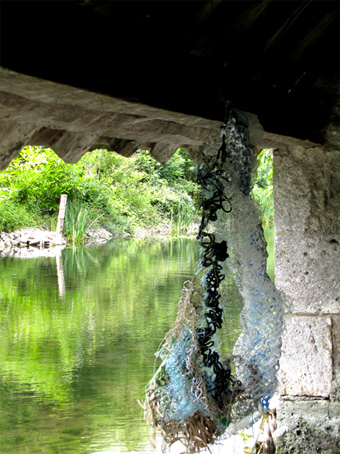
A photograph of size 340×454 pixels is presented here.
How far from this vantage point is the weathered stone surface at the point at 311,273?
116 inches

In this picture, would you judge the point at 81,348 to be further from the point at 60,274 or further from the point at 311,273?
the point at 60,274

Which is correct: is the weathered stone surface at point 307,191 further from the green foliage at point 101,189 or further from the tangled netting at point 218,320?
the green foliage at point 101,189

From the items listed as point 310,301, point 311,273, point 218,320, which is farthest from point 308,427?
point 218,320

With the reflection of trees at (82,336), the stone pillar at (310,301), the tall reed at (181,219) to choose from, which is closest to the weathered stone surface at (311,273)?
the stone pillar at (310,301)

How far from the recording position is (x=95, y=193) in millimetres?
19438

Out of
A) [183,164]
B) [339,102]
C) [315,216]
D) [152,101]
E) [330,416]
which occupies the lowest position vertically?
[330,416]

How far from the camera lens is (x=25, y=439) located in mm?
3949

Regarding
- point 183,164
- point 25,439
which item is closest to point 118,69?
point 25,439

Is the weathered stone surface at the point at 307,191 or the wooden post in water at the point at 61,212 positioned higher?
the wooden post in water at the point at 61,212

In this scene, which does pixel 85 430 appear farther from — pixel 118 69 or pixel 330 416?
pixel 118 69

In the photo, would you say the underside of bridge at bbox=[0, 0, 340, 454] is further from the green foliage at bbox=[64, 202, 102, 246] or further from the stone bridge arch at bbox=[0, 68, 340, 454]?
the green foliage at bbox=[64, 202, 102, 246]

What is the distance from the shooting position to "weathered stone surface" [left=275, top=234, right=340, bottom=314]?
2955mm

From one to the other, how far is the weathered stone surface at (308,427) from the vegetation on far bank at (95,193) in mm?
10789

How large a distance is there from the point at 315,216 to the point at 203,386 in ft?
3.46
